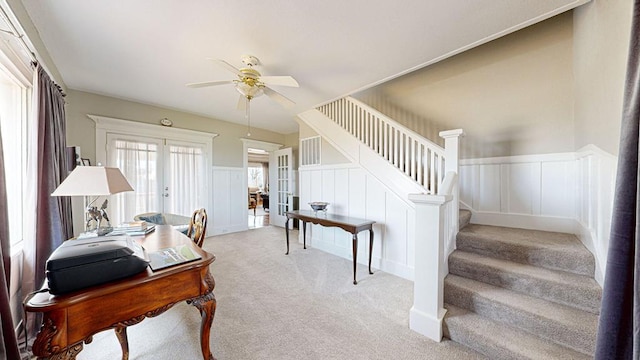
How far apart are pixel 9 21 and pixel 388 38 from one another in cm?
291

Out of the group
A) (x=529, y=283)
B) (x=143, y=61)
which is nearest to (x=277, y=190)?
(x=143, y=61)

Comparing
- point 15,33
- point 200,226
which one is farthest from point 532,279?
point 15,33

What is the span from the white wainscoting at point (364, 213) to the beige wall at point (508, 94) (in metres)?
1.25

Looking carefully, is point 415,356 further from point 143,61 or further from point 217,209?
point 217,209

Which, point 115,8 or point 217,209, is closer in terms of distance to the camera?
point 115,8

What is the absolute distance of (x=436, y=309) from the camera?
1752 mm

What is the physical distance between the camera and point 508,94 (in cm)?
278

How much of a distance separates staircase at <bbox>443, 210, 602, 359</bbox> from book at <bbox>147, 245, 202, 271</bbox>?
77.5 inches

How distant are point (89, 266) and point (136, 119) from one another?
4.07 meters

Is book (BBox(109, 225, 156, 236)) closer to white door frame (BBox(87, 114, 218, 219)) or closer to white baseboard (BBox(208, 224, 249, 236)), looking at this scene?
white door frame (BBox(87, 114, 218, 219))

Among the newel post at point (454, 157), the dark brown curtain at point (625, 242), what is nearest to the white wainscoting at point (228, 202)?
the newel post at point (454, 157)

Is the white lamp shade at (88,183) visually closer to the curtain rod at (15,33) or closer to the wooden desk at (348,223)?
the curtain rod at (15,33)

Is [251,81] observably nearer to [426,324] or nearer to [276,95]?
[276,95]

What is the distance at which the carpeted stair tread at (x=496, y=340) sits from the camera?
1409 millimetres
